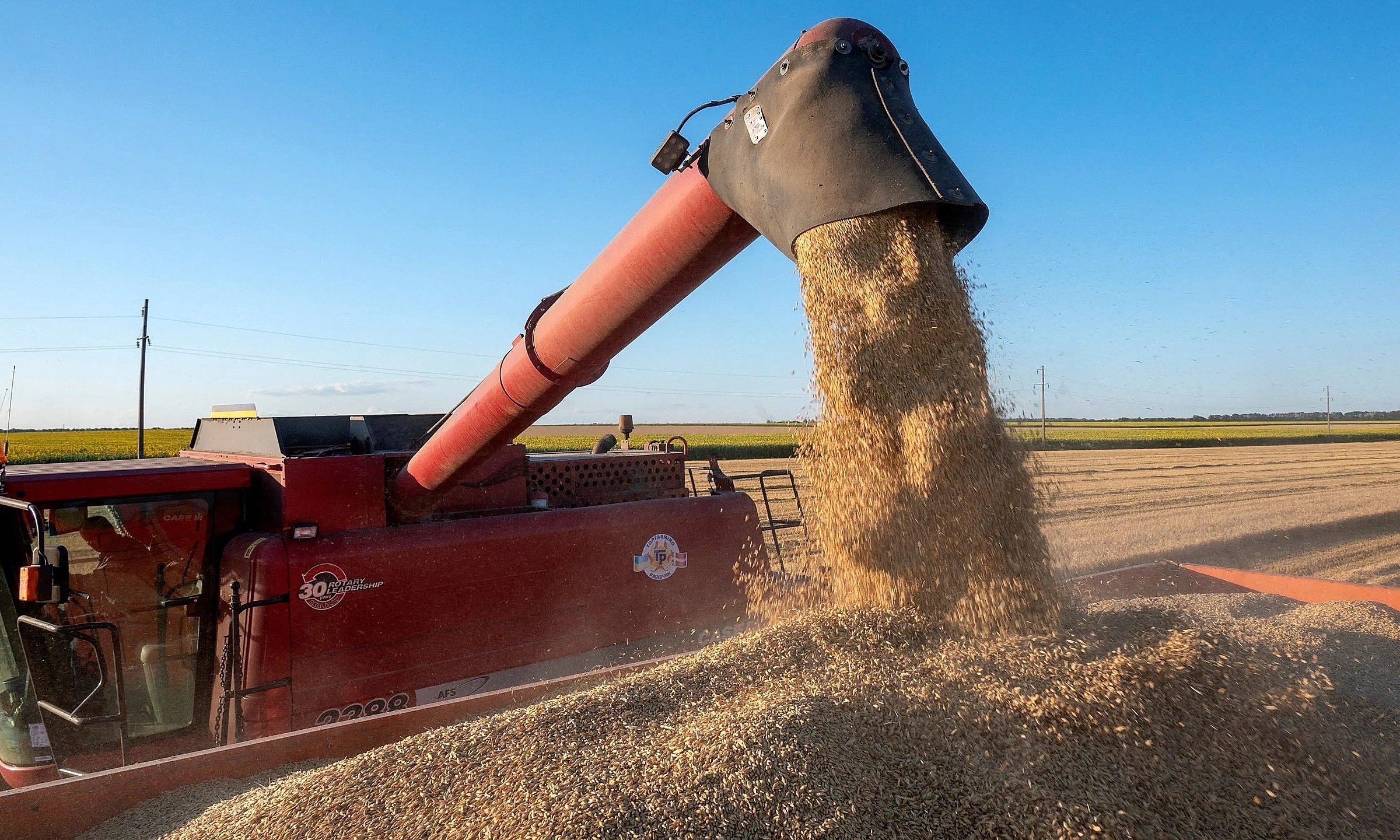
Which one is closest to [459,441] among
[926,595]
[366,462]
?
[366,462]

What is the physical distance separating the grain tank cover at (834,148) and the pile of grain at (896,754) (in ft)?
4.73

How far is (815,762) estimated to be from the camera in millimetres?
2215

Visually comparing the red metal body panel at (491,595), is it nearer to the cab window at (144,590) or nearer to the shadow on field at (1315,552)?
the cab window at (144,590)

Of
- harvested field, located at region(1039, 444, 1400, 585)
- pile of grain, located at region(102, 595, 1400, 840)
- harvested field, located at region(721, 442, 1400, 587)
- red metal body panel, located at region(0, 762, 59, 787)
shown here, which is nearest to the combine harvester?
red metal body panel, located at region(0, 762, 59, 787)

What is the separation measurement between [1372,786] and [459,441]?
349 cm

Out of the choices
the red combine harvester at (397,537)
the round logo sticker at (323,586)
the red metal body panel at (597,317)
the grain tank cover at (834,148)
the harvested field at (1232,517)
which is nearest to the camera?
the grain tank cover at (834,148)

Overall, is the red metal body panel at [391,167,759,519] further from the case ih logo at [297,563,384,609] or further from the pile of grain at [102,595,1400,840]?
the pile of grain at [102,595,1400,840]

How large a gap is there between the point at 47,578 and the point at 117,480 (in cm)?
69

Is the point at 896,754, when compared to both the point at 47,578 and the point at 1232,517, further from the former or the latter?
the point at 1232,517

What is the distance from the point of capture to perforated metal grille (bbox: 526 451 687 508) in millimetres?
4469

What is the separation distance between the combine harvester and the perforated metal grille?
0.03m

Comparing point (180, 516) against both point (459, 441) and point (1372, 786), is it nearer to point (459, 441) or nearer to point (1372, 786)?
point (459, 441)

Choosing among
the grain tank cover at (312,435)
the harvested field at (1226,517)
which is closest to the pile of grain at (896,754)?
the harvested field at (1226,517)

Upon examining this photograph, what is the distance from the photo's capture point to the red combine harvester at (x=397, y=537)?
261 cm
